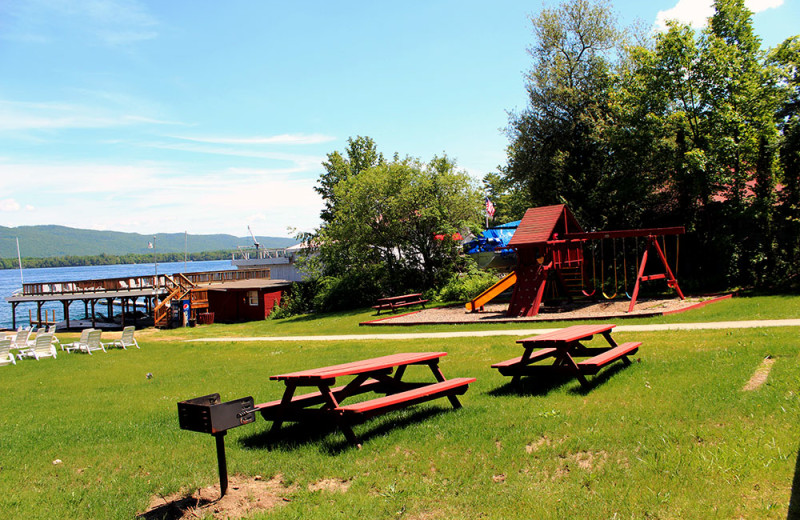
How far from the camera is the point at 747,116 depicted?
70.6 ft

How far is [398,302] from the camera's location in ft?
93.5

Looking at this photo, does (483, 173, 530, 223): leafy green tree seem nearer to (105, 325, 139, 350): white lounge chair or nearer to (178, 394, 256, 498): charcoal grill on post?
(105, 325, 139, 350): white lounge chair

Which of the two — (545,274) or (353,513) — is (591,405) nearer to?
(353,513)

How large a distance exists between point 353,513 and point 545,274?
16465 mm

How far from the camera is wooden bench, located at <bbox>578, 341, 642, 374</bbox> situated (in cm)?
758

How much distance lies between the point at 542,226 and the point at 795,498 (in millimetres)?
16229

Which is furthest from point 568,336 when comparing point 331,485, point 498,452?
point 331,485

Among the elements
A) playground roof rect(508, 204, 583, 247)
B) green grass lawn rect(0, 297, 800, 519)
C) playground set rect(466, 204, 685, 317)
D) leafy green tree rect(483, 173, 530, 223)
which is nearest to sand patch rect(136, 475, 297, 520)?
green grass lawn rect(0, 297, 800, 519)

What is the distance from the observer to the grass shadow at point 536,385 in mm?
7930

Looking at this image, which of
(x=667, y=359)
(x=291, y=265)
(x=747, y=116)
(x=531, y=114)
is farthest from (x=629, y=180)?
(x=291, y=265)

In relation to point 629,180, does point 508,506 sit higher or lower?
lower

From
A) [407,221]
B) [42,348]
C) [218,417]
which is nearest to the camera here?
[218,417]

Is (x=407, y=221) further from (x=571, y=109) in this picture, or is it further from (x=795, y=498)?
(x=795, y=498)

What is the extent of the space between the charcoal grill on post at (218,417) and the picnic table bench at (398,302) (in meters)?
21.2
